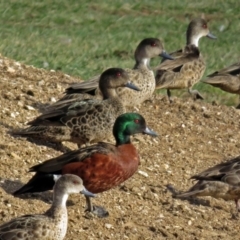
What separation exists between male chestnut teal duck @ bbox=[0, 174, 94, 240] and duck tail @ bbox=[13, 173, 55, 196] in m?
0.48

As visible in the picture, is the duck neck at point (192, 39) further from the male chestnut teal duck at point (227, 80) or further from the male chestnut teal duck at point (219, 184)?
the male chestnut teal duck at point (219, 184)

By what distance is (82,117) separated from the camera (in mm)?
9742

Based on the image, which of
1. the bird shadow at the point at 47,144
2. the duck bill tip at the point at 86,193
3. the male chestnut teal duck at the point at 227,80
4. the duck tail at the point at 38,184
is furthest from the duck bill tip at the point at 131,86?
the male chestnut teal duck at the point at 227,80

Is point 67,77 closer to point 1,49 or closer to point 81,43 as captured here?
point 1,49

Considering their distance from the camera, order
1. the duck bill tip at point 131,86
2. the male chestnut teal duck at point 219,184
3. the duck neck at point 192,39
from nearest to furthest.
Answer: the male chestnut teal duck at point 219,184 < the duck bill tip at point 131,86 < the duck neck at point 192,39

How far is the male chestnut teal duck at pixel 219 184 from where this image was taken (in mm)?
9133

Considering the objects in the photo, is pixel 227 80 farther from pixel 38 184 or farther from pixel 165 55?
pixel 38 184

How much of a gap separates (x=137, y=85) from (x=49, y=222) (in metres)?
4.18

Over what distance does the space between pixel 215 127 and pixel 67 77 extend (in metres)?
1.95

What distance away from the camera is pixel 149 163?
32.8 feet

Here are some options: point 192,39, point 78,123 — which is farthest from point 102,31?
point 78,123

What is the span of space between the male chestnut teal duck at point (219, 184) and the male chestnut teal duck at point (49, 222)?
4.93 ft

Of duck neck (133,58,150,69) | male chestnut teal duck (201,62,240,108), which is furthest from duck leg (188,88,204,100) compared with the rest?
duck neck (133,58,150,69)

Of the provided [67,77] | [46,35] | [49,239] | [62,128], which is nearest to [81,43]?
[46,35]
